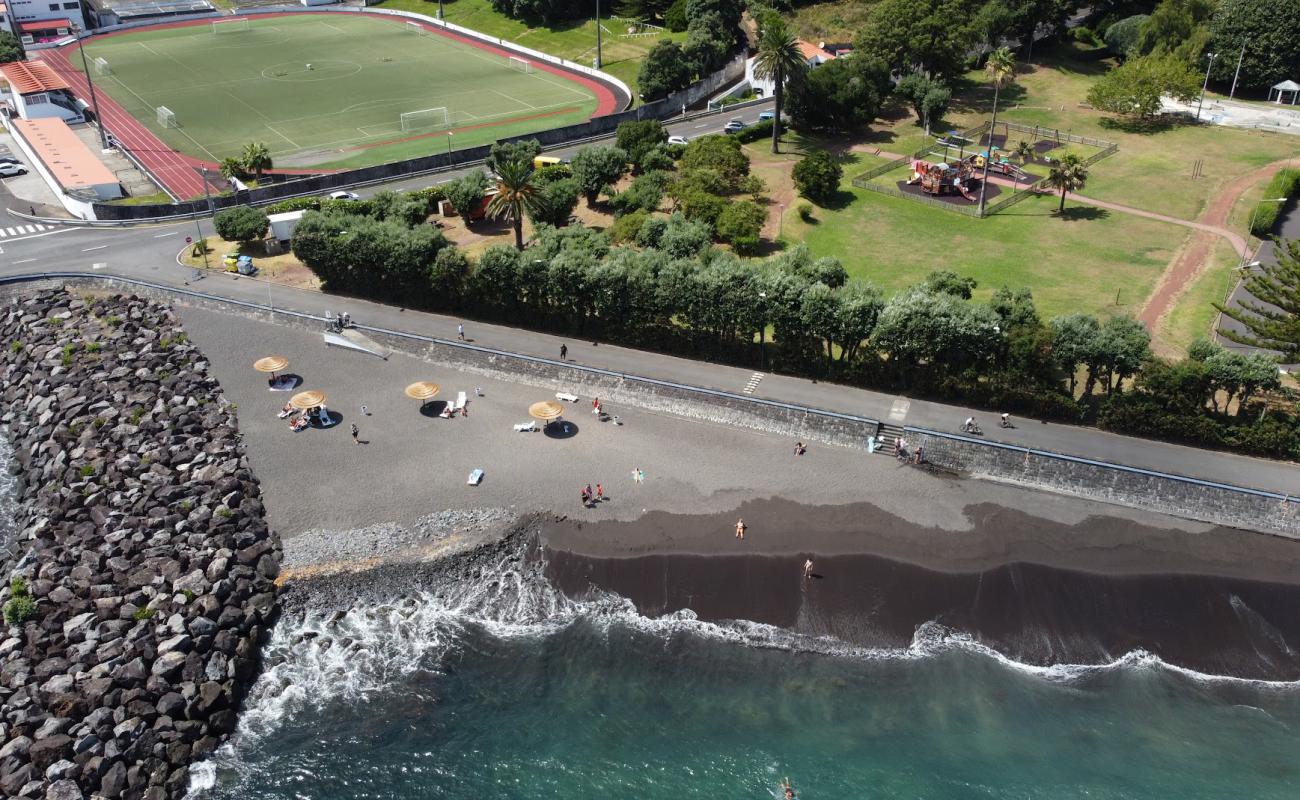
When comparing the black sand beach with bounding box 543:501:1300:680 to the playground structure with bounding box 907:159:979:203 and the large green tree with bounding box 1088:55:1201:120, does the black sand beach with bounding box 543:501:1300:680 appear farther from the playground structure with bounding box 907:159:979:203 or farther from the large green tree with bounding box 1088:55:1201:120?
the large green tree with bounding box 1088:55:1201:120

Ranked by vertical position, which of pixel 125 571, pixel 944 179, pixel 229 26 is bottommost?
pixel 125 571

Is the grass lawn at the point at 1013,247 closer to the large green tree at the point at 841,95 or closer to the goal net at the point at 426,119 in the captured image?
the large green tree at the point at 841,95

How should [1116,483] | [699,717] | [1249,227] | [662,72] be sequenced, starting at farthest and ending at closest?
1. [662,72]
2. [1249,227]
3. [1116,483]
4. [699,717]

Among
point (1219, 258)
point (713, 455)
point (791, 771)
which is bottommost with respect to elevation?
point (791, 771)

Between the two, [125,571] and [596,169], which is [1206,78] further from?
[125,571]

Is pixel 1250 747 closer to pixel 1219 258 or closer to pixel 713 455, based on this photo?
pixel 713 455

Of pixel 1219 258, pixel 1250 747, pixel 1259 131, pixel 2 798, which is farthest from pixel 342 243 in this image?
pixel 1259 131

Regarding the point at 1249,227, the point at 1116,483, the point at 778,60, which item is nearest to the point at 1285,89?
the point at 1249,227
